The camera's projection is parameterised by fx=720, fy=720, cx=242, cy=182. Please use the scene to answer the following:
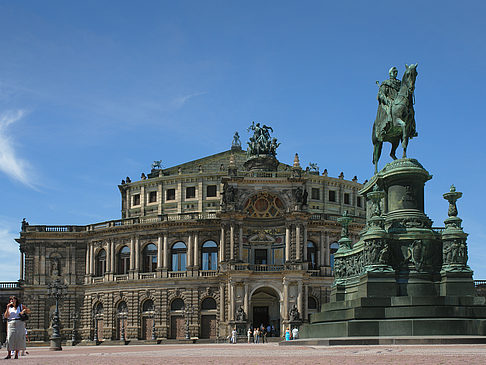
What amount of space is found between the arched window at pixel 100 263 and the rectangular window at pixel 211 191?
1354 centimetres

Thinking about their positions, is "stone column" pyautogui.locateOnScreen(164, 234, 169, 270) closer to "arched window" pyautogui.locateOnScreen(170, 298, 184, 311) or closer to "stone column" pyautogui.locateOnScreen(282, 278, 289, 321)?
"arched window" pyautogui.locateOnScreen(170, 298, 184, 311)

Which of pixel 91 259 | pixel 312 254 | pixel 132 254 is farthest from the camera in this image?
pixel 91 259

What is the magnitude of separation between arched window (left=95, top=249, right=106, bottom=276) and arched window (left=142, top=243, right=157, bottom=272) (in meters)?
5.72

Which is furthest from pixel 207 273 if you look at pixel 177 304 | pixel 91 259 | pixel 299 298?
pixel 91 259

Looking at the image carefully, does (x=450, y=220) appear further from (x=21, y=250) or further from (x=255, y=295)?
(x=21, y=250)

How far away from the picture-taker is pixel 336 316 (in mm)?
24594

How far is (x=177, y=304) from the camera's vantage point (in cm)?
7562

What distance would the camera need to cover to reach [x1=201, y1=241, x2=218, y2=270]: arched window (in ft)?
251

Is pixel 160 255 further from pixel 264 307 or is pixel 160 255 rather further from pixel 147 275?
pixel 264 307

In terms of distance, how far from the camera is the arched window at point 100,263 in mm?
81756

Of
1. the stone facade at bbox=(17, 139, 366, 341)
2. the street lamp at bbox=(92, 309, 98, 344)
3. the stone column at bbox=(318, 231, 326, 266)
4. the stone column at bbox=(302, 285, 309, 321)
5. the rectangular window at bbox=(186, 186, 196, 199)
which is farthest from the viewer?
the rectangular window at bbox=(186, 186, 196, 199)

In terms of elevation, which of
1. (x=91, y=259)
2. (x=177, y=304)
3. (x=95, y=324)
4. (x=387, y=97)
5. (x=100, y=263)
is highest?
(x=387, y=97)

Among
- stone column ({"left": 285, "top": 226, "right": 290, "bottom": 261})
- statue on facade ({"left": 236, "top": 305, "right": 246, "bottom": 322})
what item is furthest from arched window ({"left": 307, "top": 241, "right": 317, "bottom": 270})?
statue on facade ({"left": 236, "top": 305, "right": 246, "bottom": 322})

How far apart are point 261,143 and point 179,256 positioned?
51.5 feet
